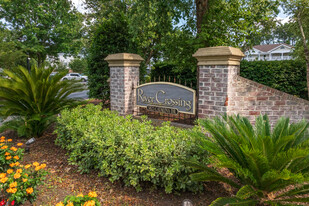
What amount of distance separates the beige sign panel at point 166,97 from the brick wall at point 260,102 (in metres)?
0.85

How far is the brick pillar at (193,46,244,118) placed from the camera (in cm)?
380

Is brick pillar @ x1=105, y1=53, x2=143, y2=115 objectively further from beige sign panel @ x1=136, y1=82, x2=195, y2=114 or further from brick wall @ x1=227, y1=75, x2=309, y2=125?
brick wall @ x1=227, y1=75, x2=309, y2=125

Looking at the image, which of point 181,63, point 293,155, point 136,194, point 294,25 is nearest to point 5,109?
point 136,194

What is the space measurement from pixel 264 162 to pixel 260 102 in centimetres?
238

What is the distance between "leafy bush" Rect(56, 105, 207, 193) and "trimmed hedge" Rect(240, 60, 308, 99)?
735 cm

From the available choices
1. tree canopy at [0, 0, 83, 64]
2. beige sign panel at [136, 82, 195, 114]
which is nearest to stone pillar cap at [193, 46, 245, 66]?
beige sign panel at [136, 82, 195, 114]

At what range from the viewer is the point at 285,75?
882 centimetres

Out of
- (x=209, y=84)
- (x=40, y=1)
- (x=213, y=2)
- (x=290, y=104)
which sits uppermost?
(x=40, y=1)

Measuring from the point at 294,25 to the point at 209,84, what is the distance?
23.9ft

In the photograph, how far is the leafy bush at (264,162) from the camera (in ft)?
6.47

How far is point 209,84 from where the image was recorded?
4070 millimetres

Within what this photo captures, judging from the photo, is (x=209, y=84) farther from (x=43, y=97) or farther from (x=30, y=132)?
(x=30, y=132)

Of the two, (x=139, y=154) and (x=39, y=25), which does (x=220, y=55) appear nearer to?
(x=139, y=154)

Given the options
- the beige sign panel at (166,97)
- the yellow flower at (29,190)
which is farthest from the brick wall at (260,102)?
the yellow flower at (29,190)
